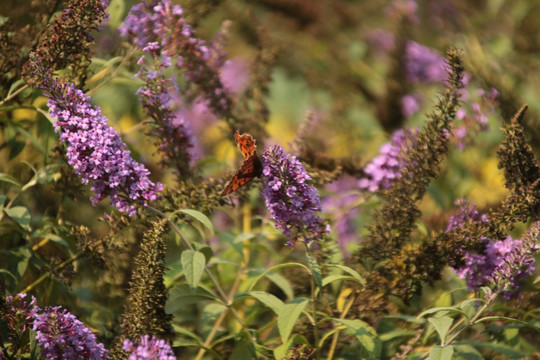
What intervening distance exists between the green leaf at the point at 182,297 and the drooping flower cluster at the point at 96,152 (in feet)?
0.90

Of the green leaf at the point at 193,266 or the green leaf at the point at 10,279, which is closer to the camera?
the green leaf at the point at 193,266

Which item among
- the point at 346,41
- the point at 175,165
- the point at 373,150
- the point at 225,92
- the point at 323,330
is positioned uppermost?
Answer: the point at 346,41

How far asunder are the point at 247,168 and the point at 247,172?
0.02 meters

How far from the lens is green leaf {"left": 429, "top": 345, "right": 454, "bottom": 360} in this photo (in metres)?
1.41

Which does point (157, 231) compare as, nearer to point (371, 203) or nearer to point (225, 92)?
point (225, 92)

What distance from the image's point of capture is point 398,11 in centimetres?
328

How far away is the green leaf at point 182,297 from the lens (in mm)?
1598

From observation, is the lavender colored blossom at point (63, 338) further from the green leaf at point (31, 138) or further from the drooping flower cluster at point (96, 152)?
the green leaf at point (31, 138)

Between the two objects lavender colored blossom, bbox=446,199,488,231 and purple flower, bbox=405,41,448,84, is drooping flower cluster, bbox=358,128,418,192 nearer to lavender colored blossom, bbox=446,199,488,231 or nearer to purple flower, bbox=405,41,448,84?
lavender colored blossom, bbox=446,199,488,231

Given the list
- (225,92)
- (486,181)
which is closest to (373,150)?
(486,181)

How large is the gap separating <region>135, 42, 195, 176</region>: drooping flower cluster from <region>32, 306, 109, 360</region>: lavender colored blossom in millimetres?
595

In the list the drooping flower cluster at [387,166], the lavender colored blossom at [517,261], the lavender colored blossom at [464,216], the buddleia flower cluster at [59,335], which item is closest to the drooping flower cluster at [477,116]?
the drooping flower cluster at [387,166]

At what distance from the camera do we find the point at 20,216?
1664mm

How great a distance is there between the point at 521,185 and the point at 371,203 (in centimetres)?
67
